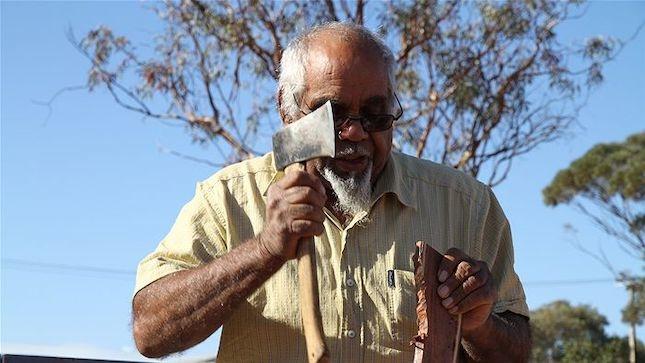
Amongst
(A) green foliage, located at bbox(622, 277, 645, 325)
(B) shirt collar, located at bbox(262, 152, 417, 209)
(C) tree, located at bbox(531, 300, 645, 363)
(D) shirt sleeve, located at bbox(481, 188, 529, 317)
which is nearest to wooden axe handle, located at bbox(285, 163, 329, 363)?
(B) shirt collar, located at bbox(262, 152, 417, 209)

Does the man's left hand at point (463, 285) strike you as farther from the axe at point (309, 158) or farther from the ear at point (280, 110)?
the ear at point (280, 110)

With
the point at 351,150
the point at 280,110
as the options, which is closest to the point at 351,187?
the point at 351,150

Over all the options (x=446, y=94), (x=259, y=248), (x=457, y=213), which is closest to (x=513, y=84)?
(x=446, y=94)

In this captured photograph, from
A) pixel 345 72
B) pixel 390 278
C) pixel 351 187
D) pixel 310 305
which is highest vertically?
pixel 345 72

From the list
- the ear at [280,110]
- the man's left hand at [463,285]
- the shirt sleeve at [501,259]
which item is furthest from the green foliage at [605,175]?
the man's left hand at [463,285]

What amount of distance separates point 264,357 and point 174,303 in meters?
0.39

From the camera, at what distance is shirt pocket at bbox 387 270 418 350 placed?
12.4 ft

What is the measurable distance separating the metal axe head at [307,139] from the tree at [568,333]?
1691 inches

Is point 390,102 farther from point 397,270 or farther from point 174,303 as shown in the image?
point 174,303

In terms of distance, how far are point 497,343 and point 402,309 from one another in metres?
0.33

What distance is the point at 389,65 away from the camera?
390 cm

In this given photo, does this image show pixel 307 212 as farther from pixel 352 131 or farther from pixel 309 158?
pixel 352 131

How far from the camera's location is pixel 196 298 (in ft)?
11.4

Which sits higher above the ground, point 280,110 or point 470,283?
point 280,110
